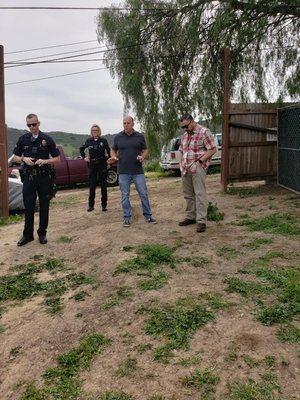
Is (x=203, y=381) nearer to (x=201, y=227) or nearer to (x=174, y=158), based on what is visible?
(x=201, y=227)

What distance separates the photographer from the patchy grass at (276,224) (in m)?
5.62

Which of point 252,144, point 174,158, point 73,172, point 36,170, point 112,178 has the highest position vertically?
point 252,144

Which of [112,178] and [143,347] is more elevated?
[112,178]

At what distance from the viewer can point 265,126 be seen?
9250 mm

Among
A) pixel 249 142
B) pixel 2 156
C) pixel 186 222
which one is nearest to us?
pixel 186 222

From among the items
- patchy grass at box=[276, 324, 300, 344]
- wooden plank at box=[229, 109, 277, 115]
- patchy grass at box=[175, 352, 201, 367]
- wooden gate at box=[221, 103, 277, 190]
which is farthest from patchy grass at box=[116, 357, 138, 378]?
wooden plank at box=[229, 109, 277, 115]

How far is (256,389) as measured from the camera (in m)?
2.50

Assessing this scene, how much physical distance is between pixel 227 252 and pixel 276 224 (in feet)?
4.84

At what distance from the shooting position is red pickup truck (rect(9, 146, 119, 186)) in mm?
15039

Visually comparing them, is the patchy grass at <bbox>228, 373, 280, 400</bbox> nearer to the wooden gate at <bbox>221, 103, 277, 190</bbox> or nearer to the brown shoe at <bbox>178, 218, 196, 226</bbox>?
the brown shoe at <bbox>178, 218, 196, 226</bbox>

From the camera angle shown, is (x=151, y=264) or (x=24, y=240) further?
(x=24, y=240)

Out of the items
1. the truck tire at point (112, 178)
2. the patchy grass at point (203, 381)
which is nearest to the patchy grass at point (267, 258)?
the patchy grass at point (203, 381)

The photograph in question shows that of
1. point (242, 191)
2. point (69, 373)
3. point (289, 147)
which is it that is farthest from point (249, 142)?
point (69, 373)

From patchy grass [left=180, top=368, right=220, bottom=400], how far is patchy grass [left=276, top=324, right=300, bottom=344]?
A: 67 cm
